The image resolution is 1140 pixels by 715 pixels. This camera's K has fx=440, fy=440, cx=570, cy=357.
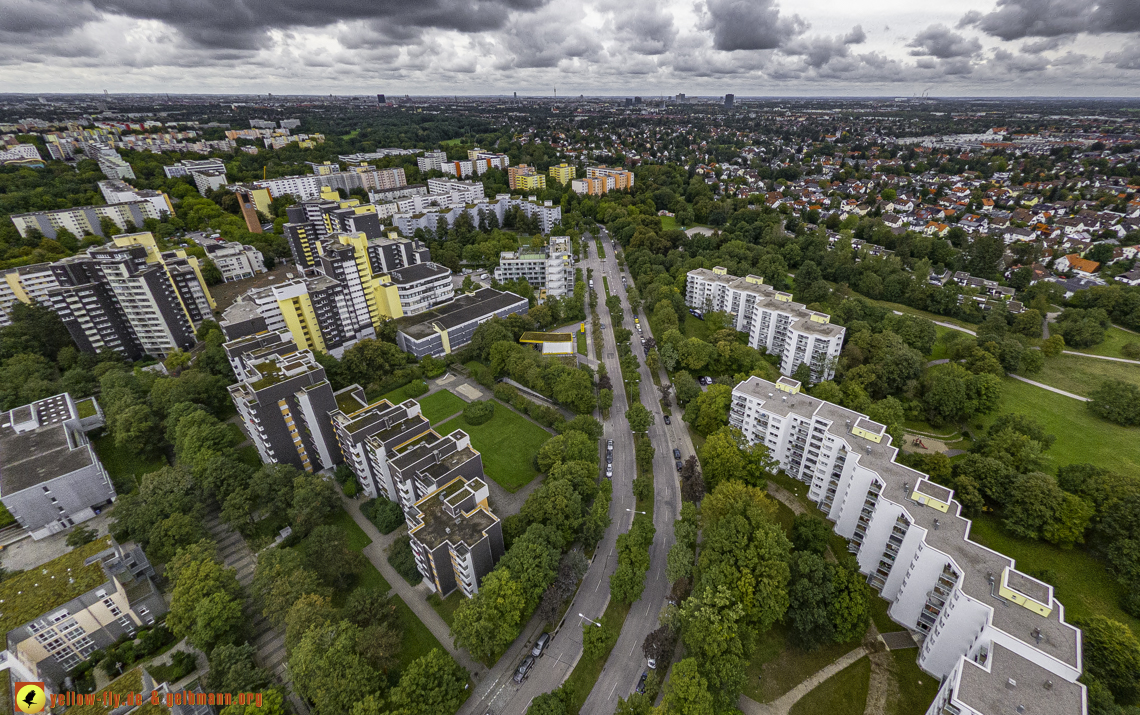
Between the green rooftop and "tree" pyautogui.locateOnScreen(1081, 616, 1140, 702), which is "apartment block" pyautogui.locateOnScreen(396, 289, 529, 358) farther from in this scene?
"tree" pyautogui.locateOnScreen(1081, 616, 1140, 702)

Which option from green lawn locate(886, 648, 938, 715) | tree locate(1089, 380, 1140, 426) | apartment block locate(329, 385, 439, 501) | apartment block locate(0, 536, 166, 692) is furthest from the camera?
tree locate(1089, 380, 1140, 426)

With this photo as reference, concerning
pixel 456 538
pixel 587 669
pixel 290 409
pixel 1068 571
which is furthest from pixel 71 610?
pixel 1068 571

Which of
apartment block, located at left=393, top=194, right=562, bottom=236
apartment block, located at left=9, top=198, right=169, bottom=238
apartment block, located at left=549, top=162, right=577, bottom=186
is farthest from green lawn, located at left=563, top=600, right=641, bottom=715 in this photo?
apartment block, located at left=549, top=162, right=577, bottom=186

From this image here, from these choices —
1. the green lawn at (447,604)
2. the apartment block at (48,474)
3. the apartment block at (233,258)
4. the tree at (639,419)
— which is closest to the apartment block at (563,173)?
the apartment block at (233,258)

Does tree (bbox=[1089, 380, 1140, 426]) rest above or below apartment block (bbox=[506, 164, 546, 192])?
below

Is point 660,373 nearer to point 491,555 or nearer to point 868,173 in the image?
point 491,555

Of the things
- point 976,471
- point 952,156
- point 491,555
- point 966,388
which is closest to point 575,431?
point 491,555

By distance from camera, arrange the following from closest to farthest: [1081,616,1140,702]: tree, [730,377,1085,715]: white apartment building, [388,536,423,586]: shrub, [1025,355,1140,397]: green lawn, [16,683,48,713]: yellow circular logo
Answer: [730,377,1085,715]: white apartment building, [16,683,48,713]: yellow circular logo, [1081,616,1140,702]: tree, [388,536,423,586]: shrub, [1025,355,1140,397]: green lawn
